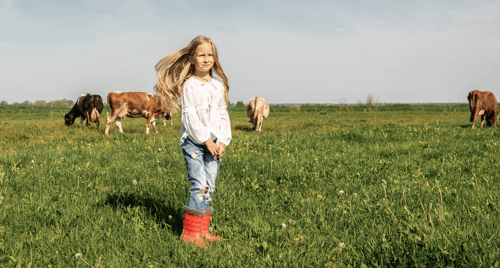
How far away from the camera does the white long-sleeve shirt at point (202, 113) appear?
3016mm

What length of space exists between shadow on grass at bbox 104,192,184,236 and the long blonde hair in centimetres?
142

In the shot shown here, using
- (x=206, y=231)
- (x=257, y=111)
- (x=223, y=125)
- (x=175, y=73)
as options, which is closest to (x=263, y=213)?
(x=206, y=231)

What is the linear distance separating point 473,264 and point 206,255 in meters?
2.22

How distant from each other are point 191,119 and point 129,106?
13.0 meters

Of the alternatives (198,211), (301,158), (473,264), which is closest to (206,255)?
(198,211)

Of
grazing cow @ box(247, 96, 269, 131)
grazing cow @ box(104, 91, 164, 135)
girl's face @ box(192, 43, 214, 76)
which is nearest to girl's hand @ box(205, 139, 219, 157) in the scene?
girl's face @ box(192, 43, 214, 76)

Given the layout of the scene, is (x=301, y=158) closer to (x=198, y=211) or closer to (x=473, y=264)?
(x=198, y=211)

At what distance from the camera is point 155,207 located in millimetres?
4086

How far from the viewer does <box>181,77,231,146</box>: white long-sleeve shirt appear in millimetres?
3016

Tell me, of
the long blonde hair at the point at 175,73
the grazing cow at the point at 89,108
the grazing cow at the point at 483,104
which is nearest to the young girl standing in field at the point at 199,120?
the long blonde hair at the point at 175,73

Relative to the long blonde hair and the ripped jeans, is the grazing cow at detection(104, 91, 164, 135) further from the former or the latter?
the ripped jeans

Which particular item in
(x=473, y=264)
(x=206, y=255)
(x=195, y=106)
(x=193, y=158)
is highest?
(x=195, y=106)

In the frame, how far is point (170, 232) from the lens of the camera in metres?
3.48

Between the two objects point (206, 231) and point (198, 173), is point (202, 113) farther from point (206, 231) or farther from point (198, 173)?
point (206, 231)
